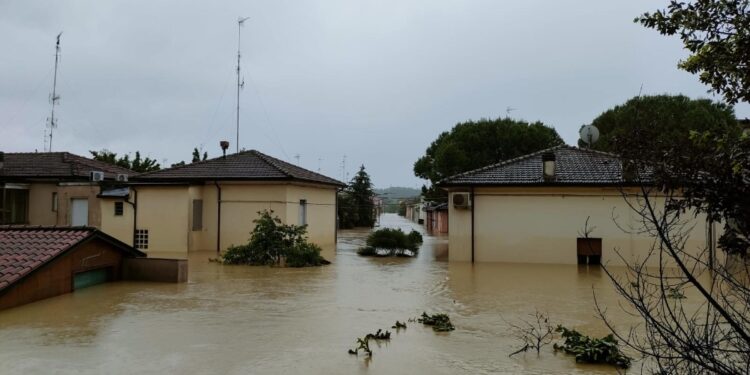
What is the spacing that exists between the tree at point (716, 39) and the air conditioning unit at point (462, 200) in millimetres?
15037

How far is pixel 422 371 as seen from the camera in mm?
6316

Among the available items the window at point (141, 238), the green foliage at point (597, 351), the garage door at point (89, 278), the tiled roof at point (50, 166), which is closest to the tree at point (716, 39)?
the green foliage at point (597, 351)

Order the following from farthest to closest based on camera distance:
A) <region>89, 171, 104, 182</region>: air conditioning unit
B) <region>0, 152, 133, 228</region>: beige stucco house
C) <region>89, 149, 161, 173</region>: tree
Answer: <region>89, 149, 161, 173</region>: tree
<region>0, 152, 133, 228</region>: beige stucco house
<region>89, 171, 104, 182</region>: air conditioning unit

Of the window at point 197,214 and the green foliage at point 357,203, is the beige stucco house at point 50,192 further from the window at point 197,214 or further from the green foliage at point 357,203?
the green foliage at point 357,203

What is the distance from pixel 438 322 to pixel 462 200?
10.7 metres

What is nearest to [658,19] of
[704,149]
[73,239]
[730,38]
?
[730,38]

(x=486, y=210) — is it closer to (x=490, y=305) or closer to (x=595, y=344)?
(x=490, y=305)

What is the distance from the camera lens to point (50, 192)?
25.5 m

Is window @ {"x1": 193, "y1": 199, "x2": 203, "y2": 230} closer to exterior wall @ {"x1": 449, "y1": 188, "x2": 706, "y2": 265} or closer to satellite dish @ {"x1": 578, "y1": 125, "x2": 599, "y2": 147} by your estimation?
exterior wall @ {"x1": 449, "y1": 188, "x2": 706, "y2": 265}

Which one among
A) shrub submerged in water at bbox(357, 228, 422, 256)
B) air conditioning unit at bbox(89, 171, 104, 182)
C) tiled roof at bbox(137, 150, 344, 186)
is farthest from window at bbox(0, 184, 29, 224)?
Result: shrub submerged in water at bbox(357, 228, 422, 256)

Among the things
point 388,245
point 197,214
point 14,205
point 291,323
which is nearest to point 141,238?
point 197,214

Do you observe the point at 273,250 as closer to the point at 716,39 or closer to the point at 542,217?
the point at 542,217

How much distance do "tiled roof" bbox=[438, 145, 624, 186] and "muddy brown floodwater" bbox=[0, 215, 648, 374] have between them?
4.39 metres

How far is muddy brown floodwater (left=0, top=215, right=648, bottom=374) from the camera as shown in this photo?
6.50 metres
